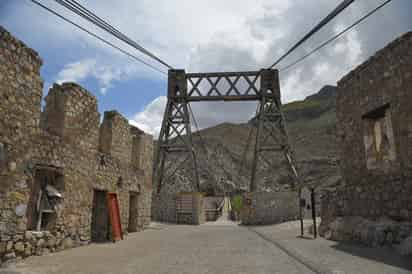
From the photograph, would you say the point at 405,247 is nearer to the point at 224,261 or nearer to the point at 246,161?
the point at 224,261

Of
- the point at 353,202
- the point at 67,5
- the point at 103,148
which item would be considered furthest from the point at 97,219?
the point at 353,202

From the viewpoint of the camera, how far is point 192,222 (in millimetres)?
17094

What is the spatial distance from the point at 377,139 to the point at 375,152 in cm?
38

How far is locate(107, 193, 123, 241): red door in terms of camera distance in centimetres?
963

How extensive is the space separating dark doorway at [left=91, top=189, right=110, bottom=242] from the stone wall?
25.9 feet

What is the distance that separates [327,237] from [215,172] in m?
25.4

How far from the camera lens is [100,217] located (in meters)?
10.1

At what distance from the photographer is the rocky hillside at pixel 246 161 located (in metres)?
31.1

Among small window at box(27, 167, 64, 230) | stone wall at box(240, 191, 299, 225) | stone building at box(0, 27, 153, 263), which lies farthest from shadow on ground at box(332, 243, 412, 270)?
stone wall at box(240, 191, 299, 225)

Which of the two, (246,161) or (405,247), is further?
(246,161)

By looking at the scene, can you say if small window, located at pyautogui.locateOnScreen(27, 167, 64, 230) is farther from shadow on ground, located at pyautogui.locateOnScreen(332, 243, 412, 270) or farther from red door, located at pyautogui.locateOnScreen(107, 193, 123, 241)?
shadow on ground, located at pyautogui.locateOnScreen(332, 243, 412, 270)

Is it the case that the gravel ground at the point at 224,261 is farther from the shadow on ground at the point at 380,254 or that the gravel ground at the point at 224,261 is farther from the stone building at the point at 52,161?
the stone building at the point at 52,161

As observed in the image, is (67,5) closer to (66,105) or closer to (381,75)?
(66,105)

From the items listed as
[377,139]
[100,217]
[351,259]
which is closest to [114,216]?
[100,217]
